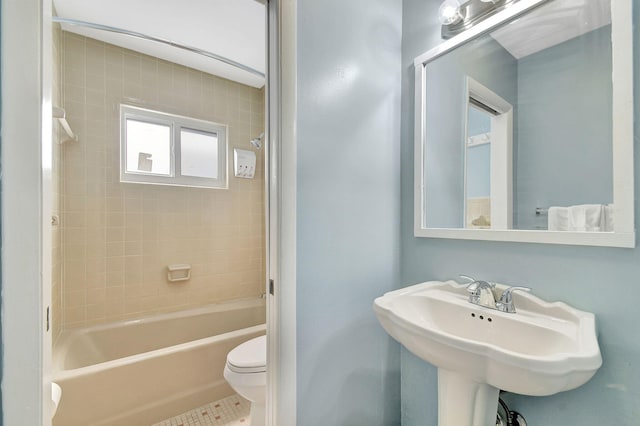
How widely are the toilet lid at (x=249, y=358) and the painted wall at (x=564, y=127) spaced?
1331 millimetres

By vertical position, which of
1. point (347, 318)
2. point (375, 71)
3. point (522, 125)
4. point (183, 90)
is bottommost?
point (347, 318)

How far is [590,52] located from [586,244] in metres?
0.59

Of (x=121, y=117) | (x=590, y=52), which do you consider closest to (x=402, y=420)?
(x=590, y=52)

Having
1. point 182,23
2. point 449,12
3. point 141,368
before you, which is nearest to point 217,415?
point 141,368

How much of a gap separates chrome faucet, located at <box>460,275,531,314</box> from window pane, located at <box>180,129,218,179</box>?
2.21m

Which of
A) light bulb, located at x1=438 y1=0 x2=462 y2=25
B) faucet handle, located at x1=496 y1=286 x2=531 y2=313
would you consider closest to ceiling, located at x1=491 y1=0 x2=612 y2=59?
light bulb, located at x1=438 y1=0 x2=462 y2=25

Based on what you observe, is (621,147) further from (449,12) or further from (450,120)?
(449,12)

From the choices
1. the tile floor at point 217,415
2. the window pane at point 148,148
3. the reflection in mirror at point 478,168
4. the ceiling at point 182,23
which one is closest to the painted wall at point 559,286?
the reflection in mirror at point 478,168

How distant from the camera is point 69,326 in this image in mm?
1758

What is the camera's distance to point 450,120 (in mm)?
1164

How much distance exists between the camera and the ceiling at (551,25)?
78 cm

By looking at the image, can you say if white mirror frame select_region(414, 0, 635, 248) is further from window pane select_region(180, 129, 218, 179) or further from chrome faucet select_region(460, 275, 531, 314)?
window pane select_region(180, 129, 218, 179)

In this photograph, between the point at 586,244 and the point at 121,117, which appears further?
the point at 121,117

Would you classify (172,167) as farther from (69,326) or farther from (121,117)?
(69,326)
